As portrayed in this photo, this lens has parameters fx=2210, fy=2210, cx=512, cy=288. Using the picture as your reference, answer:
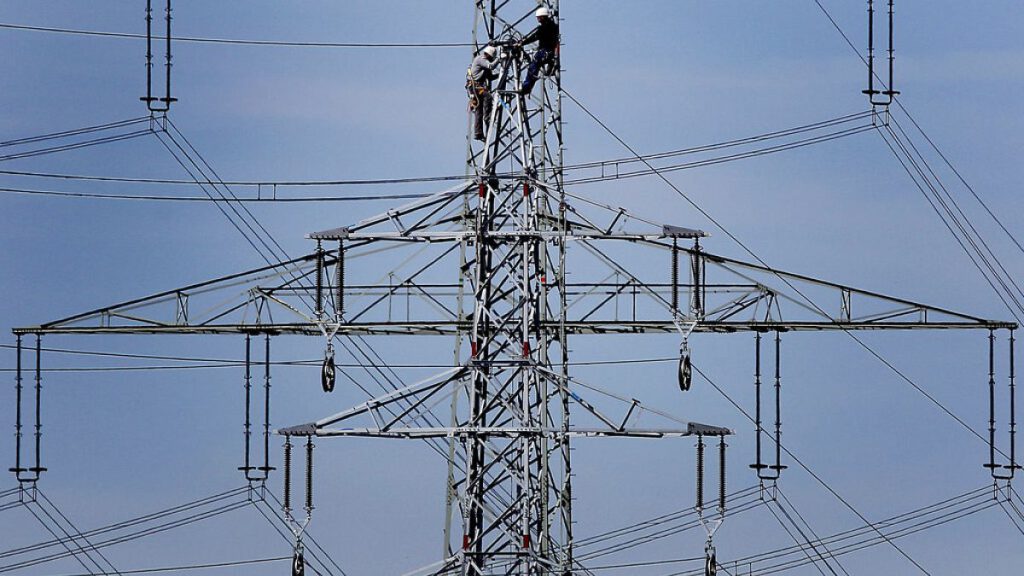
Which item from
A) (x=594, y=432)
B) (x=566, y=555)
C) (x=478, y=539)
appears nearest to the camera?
(x=594, y=432)

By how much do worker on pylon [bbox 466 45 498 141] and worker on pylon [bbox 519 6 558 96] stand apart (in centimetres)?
80

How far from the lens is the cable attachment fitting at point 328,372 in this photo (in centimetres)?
4941

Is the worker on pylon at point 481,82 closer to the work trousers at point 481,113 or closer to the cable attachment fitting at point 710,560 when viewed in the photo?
the work trousers at point 481,113

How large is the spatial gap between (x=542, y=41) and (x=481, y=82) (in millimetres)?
1761

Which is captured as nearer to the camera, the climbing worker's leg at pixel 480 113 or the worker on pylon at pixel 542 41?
the worker on pylon at pixel 542 41

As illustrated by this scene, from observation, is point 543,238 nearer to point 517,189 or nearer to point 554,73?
point 517,189

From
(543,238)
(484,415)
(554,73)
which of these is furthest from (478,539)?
(554,73)

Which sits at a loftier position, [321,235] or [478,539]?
[321,235]

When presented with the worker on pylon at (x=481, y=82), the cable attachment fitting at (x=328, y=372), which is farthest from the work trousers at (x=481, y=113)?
the cable attachment fitting at (x=328, y=372)

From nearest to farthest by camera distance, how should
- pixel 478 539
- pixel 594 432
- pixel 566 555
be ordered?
pixel 594 432, pixel 478 539, pixel 566 555

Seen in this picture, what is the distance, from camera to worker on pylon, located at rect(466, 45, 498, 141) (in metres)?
50.9

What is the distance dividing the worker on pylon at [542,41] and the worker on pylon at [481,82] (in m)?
0.80

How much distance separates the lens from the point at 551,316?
5434 cm

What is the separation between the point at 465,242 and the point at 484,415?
4334mm
